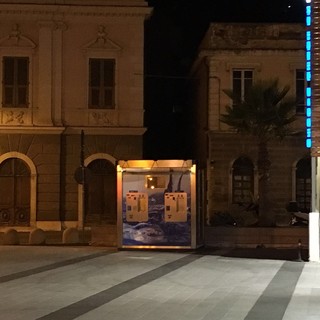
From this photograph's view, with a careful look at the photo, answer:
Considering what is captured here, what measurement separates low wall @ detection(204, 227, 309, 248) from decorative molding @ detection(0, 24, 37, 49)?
13086 millimetres

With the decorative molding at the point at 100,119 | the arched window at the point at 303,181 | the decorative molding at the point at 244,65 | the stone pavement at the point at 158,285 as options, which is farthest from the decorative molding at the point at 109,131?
the stone pavement at the point at 158,285

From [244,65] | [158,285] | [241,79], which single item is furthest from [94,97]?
[158,285]

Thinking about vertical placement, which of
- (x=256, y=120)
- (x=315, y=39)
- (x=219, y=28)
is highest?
(x=219, y=28)

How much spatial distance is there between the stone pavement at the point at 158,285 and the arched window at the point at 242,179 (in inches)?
424

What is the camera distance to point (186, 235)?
19.6 m

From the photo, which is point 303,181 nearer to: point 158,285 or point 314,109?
point 314,109

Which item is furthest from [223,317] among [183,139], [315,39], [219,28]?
[183,139]

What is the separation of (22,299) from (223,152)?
19878mm

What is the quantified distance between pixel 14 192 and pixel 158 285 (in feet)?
57.7

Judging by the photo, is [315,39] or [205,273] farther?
[315,39]

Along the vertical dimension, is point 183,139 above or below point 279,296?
above

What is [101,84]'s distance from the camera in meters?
29.5

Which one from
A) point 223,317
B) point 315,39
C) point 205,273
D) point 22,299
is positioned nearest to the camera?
point 223,317

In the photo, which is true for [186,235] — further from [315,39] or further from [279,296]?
[279,296]
